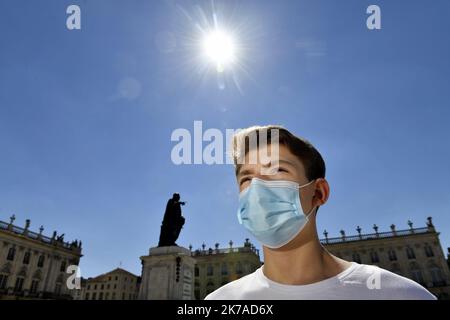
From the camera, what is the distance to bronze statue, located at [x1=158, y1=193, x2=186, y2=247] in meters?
12.2

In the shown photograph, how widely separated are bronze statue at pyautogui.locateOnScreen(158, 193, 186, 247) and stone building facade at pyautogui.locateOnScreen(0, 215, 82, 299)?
121 ft

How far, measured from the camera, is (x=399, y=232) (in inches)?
1674

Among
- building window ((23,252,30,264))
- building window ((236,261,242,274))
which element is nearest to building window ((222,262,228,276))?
building window ((236,261,242,274))

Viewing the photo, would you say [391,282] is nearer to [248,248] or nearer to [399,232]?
[248,248]

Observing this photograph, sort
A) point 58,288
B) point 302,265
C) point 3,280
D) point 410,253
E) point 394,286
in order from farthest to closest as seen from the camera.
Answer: point 58,288, point 410,253, point 3,280, point 302,265, point 394,286

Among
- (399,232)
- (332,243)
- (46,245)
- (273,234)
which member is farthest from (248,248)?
(273,234)

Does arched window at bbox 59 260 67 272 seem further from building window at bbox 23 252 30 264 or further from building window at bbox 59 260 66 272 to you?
building window at bbox 23 252 30 264

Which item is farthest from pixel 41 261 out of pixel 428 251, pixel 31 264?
pixel 428 251

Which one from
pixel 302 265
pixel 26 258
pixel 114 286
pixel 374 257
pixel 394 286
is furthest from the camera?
pixel 114 286

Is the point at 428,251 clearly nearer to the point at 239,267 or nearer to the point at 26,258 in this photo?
the point at 239,267

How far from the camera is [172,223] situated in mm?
12539

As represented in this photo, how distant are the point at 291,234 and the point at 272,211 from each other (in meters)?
0.28
